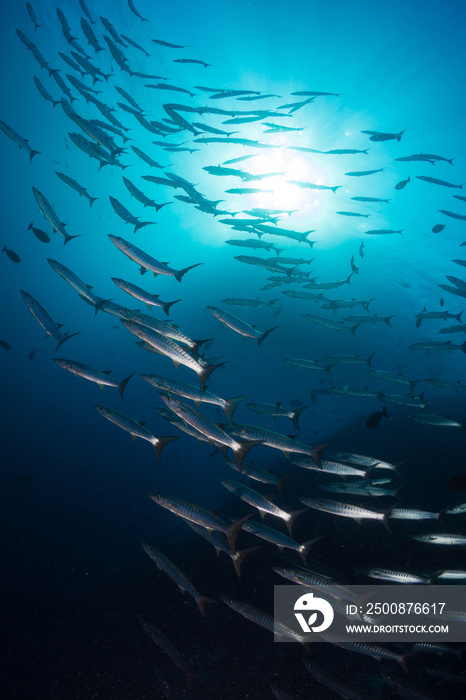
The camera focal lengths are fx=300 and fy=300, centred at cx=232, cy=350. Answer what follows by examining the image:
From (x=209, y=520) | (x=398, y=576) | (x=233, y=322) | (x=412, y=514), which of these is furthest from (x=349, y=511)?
(x=233, y=322)

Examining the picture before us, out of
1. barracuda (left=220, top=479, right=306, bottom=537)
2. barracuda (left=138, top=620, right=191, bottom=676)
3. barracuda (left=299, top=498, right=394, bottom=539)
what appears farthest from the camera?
barracuda (left=138, top=620, right=191, bottom=676)

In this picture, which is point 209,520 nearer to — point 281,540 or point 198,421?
point 281,540

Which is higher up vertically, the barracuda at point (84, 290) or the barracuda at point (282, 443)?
the barracuda at point (84, 290)

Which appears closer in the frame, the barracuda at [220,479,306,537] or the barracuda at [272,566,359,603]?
the barracuda at [272,566,359,603]

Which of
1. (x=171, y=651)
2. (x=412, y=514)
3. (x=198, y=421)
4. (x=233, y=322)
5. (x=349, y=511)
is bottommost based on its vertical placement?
(x=171, y=651)

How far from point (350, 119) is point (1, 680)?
87.8 ft

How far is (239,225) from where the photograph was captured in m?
14.0

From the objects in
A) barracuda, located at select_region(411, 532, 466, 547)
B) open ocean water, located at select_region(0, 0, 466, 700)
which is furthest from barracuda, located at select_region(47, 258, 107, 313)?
barracuda, located at select_region(411, 532, 466, 547)

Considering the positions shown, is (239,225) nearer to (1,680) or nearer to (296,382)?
(296,382)

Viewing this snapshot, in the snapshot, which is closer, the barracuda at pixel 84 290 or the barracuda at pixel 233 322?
the barracuda at pixel 84 290

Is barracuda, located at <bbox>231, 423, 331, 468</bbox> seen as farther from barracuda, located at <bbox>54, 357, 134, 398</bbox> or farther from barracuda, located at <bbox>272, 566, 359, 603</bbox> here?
barracuda, located at <bbox>54, 357, 134, 398</bbox>

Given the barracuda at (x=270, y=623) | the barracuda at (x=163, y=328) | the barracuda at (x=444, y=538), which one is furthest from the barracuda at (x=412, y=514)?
the barracuda at (x=163, y=328)

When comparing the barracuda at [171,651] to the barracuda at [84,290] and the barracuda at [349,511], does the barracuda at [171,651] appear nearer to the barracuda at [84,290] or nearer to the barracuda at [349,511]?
the barracuda at [349,511]

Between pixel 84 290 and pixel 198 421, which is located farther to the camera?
pixel 84 290
